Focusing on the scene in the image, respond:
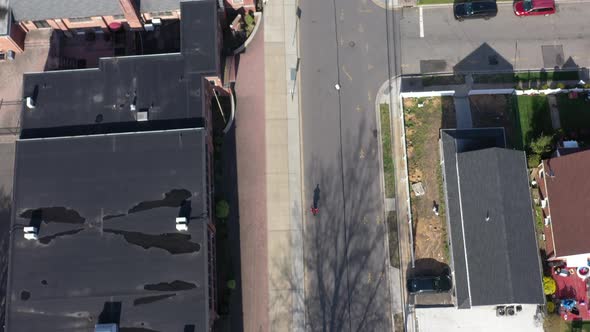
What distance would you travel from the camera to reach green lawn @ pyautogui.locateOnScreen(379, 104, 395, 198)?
55.8 meters

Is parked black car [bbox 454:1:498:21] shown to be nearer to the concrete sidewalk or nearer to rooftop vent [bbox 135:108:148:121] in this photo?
the concrete sidewalk

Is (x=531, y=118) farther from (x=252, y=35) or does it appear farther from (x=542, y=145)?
(x=252, y=35)

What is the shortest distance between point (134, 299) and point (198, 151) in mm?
16411

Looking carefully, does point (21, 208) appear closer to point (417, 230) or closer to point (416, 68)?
point (417, 230)

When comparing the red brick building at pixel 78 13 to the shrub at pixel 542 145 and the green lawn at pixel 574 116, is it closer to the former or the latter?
the shrub at pixel 542 145

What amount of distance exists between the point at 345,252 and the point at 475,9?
35.6m

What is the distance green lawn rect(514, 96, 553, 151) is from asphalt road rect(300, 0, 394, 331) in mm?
17393

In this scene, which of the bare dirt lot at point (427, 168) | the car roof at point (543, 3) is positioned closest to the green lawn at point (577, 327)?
the bare dirt lot at point (427, 168)

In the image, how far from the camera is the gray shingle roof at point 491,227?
48.3 meters

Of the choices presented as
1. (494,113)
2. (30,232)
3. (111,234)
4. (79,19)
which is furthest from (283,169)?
(79,19)

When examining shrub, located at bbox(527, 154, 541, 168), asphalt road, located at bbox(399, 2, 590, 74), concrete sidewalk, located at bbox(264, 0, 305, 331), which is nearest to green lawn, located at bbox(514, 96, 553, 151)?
shrub, located at bbox(527, 154, 541, 168)

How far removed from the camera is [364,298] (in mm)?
52812

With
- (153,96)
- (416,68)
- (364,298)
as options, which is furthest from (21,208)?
(416,68)

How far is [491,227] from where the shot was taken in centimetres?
4972
